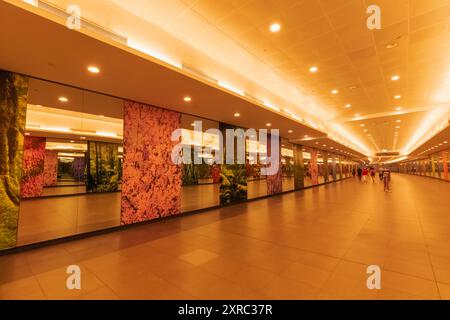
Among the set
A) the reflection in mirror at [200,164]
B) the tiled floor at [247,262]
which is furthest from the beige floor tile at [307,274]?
the reflection in mirror at [200,164]

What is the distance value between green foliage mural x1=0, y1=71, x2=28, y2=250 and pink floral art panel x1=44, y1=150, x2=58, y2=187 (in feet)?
34.1

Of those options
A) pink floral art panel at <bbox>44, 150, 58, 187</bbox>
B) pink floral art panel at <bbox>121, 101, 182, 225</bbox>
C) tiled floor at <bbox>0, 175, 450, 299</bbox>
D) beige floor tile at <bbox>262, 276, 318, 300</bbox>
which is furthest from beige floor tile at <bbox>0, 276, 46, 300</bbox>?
pink floral art panel at <bbox>44, 150, 58, 187</bbox>

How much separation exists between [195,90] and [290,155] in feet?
34.7

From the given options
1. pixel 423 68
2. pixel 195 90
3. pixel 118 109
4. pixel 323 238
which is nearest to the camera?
pixel 323 238

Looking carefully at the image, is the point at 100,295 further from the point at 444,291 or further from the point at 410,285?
the point at 444,291

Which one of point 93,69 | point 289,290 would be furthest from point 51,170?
point 289,290

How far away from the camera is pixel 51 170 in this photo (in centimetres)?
1277

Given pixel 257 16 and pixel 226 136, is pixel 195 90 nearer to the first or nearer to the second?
pixel 257 16

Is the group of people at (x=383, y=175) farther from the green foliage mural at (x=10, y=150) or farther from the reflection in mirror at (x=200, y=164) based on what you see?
the green foliage mural at (x=10, y=150)

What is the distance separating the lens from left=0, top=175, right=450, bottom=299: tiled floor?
2523mm

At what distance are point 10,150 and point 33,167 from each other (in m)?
9.02

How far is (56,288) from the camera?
2625 mm

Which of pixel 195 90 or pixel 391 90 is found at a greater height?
pixel 391 90
